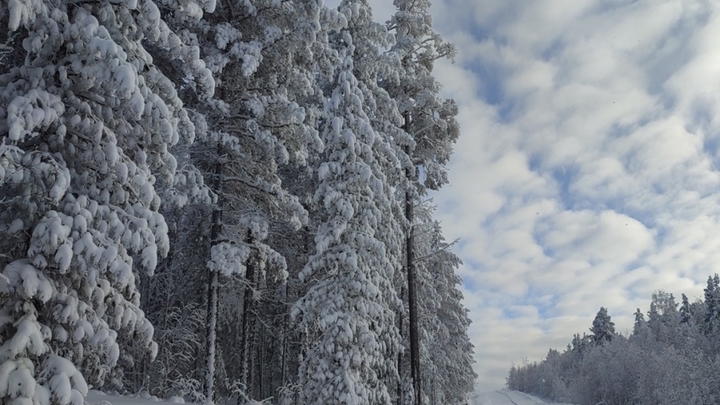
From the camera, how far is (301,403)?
1299cm

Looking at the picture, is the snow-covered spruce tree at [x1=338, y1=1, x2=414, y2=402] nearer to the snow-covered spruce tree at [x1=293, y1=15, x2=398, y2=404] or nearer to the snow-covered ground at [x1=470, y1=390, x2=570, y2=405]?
the snow-covered spruce tree at [x1=293, y1=15, x2=398, y2=404]

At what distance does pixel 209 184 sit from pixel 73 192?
6.96 m

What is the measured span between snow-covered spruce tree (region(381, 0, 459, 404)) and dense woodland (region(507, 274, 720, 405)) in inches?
1865

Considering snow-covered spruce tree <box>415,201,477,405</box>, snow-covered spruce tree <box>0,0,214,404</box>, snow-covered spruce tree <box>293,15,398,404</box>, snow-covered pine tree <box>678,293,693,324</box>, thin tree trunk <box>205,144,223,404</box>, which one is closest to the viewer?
snow-covered spruce tree <box>0,0,214,404</box>

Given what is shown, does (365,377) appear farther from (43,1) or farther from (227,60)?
(43,1)

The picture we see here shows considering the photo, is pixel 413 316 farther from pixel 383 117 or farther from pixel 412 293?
pixel 383 117

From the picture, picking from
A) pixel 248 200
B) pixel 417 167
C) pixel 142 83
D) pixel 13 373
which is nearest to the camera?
pixel 13 373

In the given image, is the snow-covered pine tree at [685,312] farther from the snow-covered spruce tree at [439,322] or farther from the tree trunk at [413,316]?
the tree trunk at [413,316]

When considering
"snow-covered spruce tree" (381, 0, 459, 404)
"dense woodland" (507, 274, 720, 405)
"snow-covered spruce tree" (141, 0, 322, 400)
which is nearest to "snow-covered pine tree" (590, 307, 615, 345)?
"dense woodland" (507, 274, 720, 405)

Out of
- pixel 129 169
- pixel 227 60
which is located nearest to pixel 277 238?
pixel 227 60

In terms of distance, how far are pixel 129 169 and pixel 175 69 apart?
6977mm

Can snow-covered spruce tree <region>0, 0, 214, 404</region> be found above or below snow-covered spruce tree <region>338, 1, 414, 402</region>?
below

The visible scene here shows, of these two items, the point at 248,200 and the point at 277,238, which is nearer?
the point at 248,200

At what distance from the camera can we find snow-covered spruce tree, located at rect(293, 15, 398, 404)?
41.2 feet
